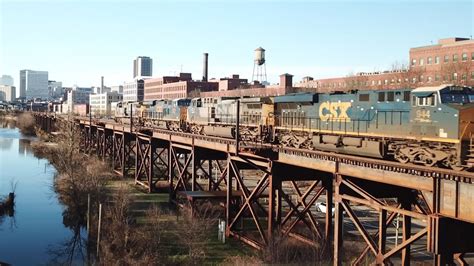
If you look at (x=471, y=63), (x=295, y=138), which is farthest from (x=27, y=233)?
(x=471, y=63)

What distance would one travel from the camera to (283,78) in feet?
328

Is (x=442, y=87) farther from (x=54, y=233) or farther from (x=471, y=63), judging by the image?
(x=471, y=63)

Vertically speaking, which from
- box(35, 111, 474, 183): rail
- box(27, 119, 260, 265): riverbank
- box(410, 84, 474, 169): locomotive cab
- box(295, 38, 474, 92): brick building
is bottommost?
box(27, 119, 260, 265): riverbank

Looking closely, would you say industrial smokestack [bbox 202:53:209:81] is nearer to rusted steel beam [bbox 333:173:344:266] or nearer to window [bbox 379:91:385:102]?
window [bbox 379:91:385:102]

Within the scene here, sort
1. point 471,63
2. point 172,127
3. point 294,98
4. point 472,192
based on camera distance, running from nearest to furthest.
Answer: point 472,192
point 294,98
point 172,127
point 471,63

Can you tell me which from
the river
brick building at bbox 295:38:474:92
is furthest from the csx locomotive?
brick building at bbox 295:38:474:92

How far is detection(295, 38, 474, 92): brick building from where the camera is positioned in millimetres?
60750

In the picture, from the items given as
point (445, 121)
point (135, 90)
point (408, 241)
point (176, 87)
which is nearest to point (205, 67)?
point (176, 87)

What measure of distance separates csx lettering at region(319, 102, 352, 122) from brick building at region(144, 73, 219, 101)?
100767mm

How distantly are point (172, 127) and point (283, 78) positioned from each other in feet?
186

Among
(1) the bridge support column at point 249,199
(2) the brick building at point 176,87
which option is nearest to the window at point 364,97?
(1) the bridge support column at point 249,199

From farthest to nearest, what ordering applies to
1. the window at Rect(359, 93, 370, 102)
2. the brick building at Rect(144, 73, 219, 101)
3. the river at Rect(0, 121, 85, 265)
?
the brick building at Rect(144, 73, 219, 101), the river at Rect(0, 121, 85, 265), the window at Rect(359, 93, 370, 102)

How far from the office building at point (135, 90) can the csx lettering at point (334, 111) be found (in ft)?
509

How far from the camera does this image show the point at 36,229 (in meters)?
31.4
